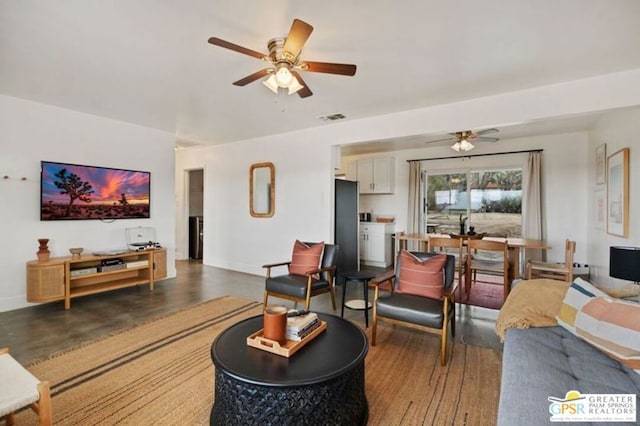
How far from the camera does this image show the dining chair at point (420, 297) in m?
2.50

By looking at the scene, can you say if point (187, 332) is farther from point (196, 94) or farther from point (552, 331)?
point (552, 331)

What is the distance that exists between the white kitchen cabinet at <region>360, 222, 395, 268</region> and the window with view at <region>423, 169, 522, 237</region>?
2.95 ft

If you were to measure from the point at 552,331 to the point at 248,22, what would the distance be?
295cm

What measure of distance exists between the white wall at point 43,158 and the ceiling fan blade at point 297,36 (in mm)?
3676

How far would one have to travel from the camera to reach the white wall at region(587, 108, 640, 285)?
10.0 ft

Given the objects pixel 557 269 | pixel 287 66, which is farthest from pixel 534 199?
pixel 287 66

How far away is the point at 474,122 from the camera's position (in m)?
3.52

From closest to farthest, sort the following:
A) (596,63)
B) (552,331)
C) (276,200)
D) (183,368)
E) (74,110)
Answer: (552,331), (183,368), (596,63), (74,110), (276,200)

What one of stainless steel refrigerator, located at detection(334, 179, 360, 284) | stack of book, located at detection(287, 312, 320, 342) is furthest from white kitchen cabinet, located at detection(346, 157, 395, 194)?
stack of book, located at detection(287, 312, 320, 342)

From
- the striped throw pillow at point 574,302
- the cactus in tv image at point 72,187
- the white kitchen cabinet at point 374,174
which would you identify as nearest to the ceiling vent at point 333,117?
the white kitchen cabinet at point 374,174

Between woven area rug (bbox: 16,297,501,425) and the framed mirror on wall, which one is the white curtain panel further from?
the framed mirror on wall

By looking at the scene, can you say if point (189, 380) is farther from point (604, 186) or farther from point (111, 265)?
point (604, 186)

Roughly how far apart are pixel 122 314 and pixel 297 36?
140 inches

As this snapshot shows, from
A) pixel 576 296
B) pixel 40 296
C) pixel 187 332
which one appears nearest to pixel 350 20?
pixel 576 296
